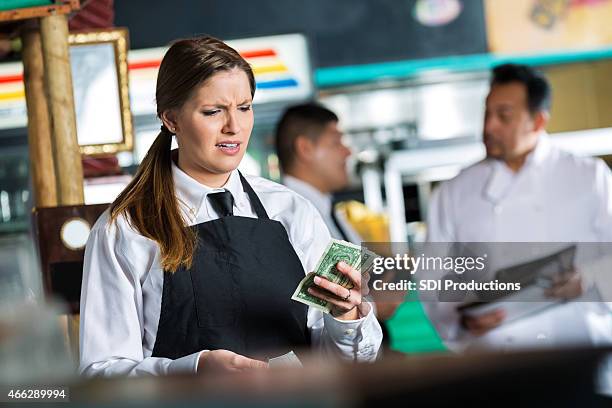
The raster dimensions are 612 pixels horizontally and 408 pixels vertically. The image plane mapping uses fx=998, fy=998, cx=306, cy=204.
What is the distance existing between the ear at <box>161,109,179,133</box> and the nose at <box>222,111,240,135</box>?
0.12 metres

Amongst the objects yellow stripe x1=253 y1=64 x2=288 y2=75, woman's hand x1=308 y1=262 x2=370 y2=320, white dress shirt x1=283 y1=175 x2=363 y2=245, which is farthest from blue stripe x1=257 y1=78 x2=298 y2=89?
woman's hand x1=308 y1=262 x2=370 y2=320

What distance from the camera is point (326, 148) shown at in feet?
12.3

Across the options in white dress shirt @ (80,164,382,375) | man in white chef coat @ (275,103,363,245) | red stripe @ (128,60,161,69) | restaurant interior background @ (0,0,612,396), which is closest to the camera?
white dress shirt @ (80,164,382,375)

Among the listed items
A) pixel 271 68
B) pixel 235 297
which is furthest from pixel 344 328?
pixel 271 68

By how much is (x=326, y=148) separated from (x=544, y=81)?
89 cm

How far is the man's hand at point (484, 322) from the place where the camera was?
8.51 feet

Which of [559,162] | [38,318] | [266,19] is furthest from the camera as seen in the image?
[266,19]

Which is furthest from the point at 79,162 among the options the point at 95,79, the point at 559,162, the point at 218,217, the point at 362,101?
the point at 362,101

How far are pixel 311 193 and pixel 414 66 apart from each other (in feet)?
10.8

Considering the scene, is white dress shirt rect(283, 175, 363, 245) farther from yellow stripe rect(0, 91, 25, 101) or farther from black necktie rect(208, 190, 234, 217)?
yellow stripe rect(0, 91, 25, 101)

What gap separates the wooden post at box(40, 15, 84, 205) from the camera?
106 inches

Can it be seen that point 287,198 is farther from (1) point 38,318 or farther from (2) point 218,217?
(1) point 38,318

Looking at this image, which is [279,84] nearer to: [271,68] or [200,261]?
[271,68]

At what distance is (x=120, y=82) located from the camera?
9.35ft
